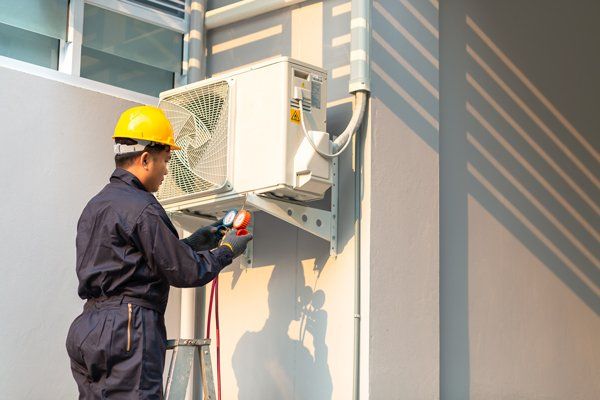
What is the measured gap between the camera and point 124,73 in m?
5.62

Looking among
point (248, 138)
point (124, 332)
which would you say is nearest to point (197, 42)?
point (248, 138)

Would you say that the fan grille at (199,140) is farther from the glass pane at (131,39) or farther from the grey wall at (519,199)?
the grey wall at (519,199)

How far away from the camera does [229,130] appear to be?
16.1 feet

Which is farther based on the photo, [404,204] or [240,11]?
[240,11]

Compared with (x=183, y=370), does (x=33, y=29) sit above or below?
above

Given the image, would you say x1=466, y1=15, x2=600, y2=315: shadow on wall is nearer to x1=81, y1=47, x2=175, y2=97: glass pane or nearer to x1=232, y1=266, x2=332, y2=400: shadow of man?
x1=232, y1=266, x2=332, y2=400: shadow of man

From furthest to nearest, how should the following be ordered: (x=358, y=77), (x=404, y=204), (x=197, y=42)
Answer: (x=197, y=42)
(x=404, y=204)
(x=358, y=77)

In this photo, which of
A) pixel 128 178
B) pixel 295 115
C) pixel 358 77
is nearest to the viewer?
pixel 128 178

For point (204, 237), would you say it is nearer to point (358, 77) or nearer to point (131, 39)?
point (358, 77)

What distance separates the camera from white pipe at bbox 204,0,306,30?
17.9 ft

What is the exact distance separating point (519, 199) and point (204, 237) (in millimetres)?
2329

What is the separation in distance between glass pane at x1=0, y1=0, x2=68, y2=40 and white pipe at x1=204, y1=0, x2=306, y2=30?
2.72ft

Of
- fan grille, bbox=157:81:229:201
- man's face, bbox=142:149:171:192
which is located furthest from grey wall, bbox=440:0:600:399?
man's face, bbox=142:149:171:192

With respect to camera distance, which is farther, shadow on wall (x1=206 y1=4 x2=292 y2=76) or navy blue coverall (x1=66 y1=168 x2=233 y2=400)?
shadow on wall (x1=206 y1=4 x2=292 y2=76)
